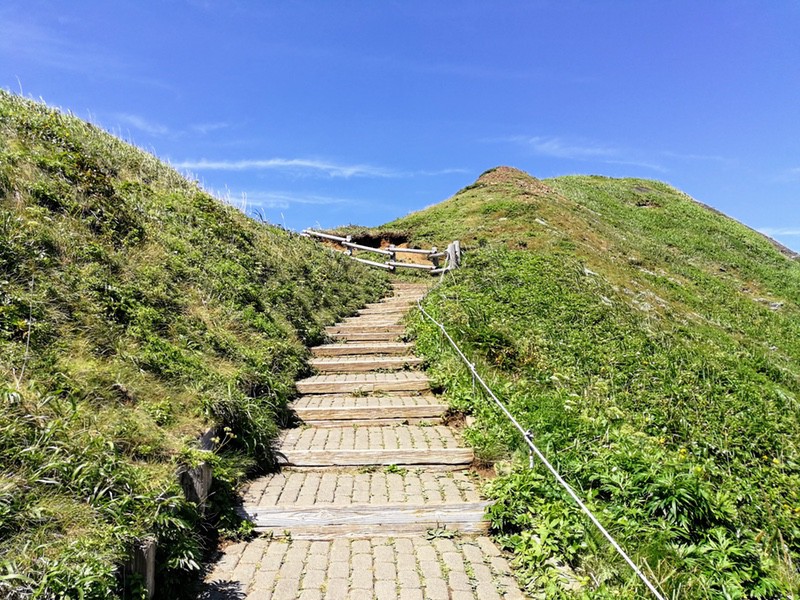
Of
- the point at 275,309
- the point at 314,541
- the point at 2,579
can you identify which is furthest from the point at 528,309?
the point at 2,579

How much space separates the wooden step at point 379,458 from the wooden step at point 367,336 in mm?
4579

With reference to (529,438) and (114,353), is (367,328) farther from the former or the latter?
(529,438)

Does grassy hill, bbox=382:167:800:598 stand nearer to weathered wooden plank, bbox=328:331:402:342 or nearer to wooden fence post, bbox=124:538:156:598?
weathered wooden plank, bbox=328:331:402:342

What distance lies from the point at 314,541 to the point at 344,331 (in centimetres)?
636

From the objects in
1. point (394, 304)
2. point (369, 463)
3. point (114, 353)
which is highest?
point (394, 304)

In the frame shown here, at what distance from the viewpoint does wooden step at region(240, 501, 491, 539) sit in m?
4.41

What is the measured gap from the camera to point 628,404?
7.60 m

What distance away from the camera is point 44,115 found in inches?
352

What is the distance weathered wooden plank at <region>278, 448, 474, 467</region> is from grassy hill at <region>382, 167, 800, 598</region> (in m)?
0.36

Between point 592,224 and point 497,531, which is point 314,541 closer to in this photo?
point 497,531

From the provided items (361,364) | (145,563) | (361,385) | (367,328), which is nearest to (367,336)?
(367,328)

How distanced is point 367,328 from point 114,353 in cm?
603

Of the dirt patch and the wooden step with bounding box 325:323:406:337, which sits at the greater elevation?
the dirt patch

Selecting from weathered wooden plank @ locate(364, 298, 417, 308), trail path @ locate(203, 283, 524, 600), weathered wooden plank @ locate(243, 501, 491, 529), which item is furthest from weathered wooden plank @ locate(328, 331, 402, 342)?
weathered wooden plank @ locate(243, 501, 491, 529)
